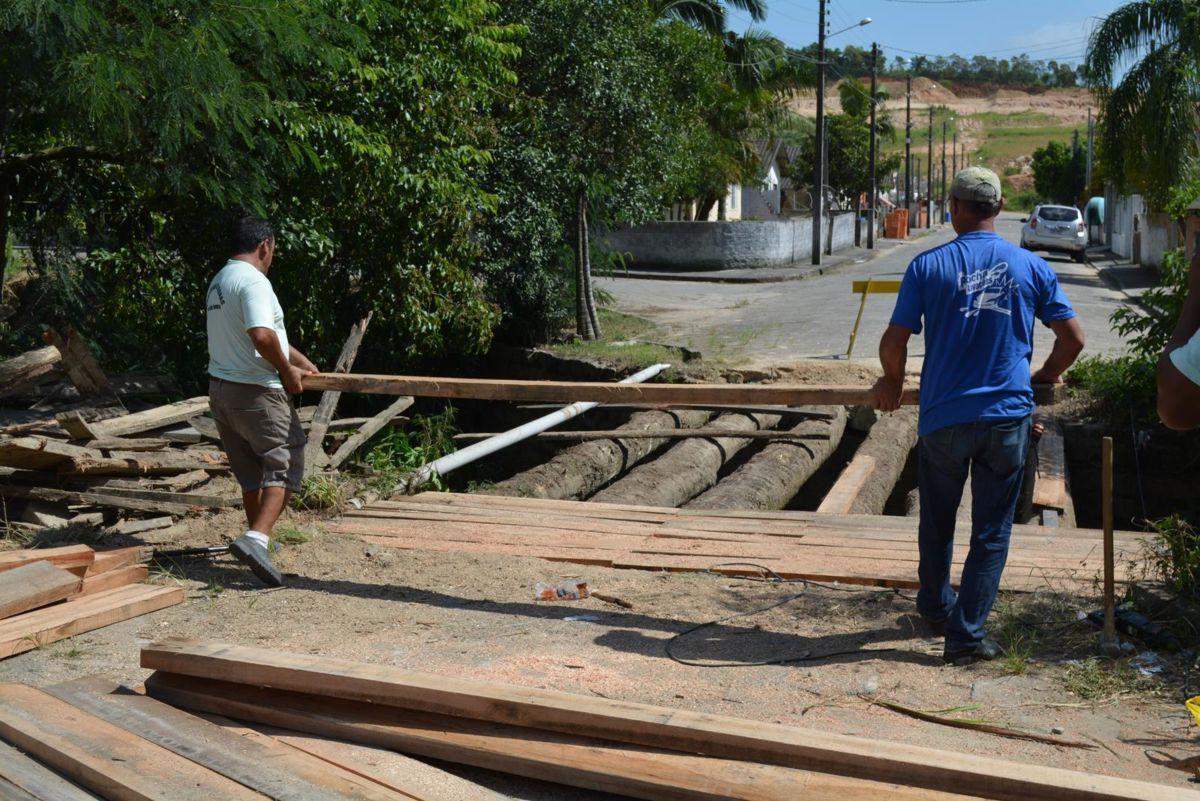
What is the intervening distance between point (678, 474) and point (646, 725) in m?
6.43

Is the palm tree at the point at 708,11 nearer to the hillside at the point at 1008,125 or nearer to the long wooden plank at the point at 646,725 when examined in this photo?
Result: the long wooden plank at the point at 646,725

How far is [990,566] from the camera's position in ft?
15.3

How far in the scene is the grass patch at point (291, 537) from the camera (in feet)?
22.6

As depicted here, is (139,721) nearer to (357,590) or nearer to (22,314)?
(357,590)

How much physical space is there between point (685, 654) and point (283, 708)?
5.54 ft

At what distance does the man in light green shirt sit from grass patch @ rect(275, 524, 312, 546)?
71 cm

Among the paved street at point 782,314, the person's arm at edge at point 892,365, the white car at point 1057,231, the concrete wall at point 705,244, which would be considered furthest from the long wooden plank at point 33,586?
the white car at point 1057,231

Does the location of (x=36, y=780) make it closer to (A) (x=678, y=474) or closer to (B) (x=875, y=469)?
(A) (x=678, y=474)

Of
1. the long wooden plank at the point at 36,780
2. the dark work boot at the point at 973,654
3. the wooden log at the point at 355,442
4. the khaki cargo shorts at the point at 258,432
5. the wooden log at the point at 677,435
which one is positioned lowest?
the wooden log at the point at 677,435

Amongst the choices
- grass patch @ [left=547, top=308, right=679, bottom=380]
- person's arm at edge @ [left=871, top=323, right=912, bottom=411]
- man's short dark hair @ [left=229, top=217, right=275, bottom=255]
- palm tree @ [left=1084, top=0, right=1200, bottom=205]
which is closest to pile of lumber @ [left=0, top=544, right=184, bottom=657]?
man's short dark hair @ [left=229, top=217, right=275, bottom=255]

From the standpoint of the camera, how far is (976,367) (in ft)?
15.1

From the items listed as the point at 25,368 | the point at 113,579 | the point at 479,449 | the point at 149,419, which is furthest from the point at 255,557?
the point at 25,368

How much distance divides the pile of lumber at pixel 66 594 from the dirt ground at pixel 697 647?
0.08 metres

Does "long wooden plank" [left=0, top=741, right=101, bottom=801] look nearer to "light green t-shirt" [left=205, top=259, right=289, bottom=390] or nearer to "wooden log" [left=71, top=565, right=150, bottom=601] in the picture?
"wooden log" [left=71, top=565, right=150, bottom=601]
